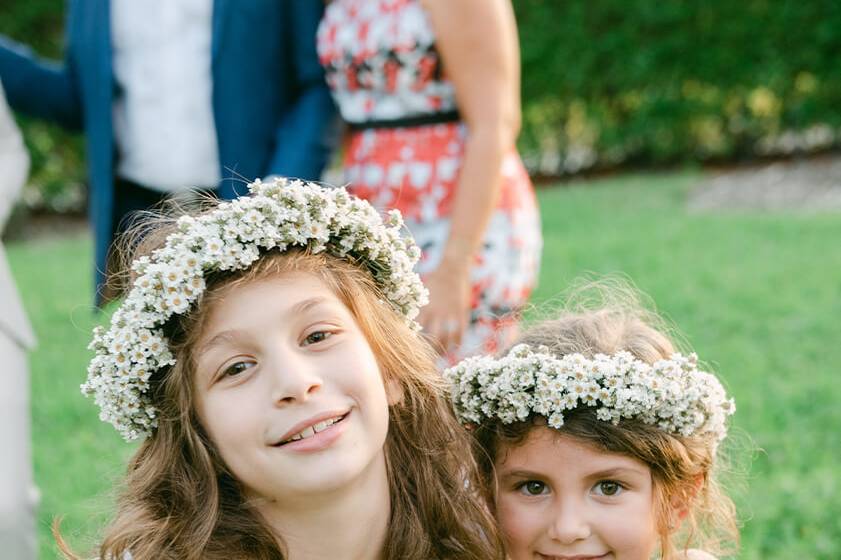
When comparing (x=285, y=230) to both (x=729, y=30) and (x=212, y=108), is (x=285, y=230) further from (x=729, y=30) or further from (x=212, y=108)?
(x=729, y=30)

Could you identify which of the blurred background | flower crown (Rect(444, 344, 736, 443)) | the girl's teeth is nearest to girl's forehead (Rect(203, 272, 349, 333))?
the girl's teeth

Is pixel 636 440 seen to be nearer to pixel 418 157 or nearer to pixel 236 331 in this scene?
pixel 236 331

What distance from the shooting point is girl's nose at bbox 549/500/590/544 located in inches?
92.0

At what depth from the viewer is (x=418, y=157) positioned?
3174 millimetres

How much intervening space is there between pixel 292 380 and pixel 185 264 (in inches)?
13.0

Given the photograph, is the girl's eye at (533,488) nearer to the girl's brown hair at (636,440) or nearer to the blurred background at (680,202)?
the girl's brown hair at (636,440)

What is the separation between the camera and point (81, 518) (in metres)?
4.44

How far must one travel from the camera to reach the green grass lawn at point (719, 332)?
13.9ft

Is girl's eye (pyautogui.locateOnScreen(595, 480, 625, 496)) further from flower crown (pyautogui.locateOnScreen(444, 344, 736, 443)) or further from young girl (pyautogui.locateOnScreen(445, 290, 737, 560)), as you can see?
flower crown (pyautogui.locateOnScreen(444, 344, 736, 443))

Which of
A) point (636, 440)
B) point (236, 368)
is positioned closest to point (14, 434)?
point (236, 368)

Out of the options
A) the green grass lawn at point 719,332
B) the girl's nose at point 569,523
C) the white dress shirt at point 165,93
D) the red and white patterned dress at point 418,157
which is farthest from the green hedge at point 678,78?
the girl's nose at point 569,523

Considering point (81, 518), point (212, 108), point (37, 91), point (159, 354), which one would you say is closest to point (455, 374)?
point (159, 354)

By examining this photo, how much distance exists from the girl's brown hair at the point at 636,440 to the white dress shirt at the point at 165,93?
125 centimetres

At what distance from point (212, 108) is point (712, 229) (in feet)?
23.9
